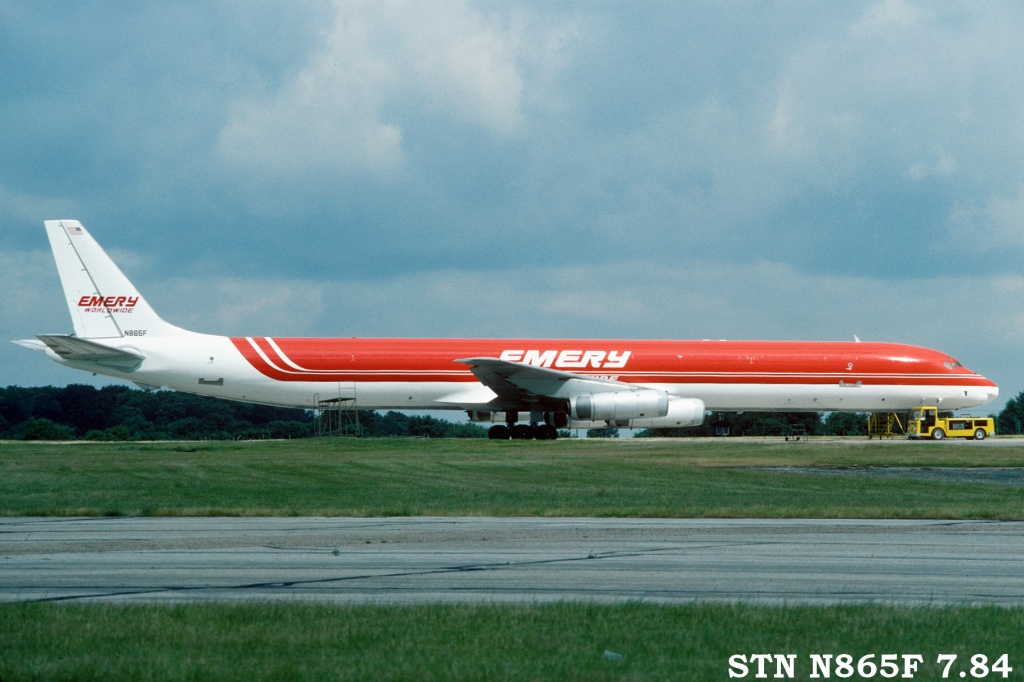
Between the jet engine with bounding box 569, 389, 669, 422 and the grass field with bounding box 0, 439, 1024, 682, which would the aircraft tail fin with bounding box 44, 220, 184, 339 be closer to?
the grass field with bounding box 0, 439, 1024, 682

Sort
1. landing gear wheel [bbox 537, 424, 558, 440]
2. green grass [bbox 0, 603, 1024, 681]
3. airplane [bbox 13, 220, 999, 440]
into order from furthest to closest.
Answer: landing gear wheel [bbox 537, 424, 558, 440] < airplane [bbox 13, 220, 999, 440] < green grass [bbox 0, 603, 1024, 681]

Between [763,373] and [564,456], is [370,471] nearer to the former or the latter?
[564,456]

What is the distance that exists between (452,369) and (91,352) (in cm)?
1243

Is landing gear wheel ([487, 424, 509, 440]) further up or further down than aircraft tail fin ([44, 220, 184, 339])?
further down

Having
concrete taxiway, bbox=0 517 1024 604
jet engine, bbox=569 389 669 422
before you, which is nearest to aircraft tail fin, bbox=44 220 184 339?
jet engine, bbox=569 389 669 422

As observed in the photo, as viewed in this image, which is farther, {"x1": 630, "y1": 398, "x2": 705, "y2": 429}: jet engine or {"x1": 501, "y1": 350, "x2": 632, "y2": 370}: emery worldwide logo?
{"x1": 501, "y1": 350, "x2": 632, "y2": 370}: emery worldwide logo

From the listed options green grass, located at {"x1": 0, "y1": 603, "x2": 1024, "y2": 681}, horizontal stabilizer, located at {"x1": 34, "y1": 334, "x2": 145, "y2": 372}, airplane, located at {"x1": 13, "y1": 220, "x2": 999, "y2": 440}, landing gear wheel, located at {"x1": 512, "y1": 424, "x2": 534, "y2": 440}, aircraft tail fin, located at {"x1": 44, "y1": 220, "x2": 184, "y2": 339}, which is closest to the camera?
green grass, located at {"x1": 0, "y1": 603, "x2": 1024, "y2": 681}

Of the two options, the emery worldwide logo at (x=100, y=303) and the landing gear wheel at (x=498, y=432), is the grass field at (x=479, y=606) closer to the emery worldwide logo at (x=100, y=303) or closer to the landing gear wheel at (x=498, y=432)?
the landing gear wheel at (x=498, y=432)

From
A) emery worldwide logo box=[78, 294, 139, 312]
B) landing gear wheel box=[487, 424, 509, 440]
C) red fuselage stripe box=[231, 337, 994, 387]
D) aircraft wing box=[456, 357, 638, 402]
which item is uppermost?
emery worldwide logo box=[78, 294, 139, 312]

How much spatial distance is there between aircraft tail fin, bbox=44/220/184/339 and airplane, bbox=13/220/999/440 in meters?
0.04

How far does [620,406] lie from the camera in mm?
38219

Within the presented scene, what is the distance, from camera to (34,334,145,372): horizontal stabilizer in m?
37.4

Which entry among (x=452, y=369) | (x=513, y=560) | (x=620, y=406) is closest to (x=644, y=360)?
(x=620, y=406)

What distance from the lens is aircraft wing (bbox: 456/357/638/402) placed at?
126 feet
